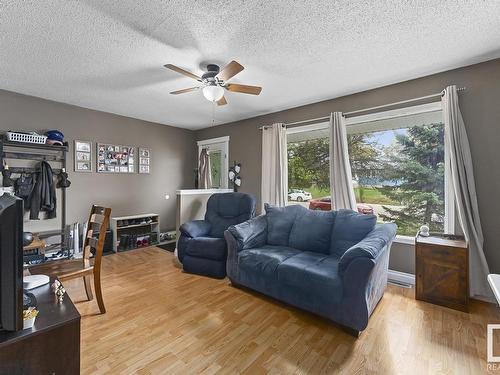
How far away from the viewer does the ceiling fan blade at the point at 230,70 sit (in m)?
2.06

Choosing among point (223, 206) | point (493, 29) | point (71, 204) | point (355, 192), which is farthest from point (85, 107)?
point (493, 29)

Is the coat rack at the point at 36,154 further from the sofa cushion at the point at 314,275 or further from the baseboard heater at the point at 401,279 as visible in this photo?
the baseboard heater at the point at 401,279

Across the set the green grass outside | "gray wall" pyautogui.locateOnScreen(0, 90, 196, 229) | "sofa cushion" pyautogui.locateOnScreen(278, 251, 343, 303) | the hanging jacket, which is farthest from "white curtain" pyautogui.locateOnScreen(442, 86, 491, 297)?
the hanging jacket

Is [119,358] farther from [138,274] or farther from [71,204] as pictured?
[71,204]

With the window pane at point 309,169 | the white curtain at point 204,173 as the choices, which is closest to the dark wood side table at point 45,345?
the window pane at point 309,169

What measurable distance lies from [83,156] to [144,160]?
104cm

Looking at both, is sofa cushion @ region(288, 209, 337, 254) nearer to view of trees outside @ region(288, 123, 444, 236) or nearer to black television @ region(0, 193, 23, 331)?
view of trees outside @ region(288, 123, 444, 236)

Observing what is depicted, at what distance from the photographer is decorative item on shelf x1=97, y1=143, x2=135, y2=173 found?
167 inches

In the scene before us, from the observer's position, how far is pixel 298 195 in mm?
4074

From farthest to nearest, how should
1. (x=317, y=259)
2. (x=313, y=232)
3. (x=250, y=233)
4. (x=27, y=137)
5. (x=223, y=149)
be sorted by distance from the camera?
1. (x=223, y=149)
2. (x=27, y=137)
3. (x=250, y=233)
4. (x=313, y=232)
5. (x=317, y=259)

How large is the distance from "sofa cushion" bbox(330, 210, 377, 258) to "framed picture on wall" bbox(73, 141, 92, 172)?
4090 mm

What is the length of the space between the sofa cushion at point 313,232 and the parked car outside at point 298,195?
99 cm

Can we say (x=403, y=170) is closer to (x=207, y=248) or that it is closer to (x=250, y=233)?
(x=250, y=233)

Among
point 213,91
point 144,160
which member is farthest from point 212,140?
point 213,91
